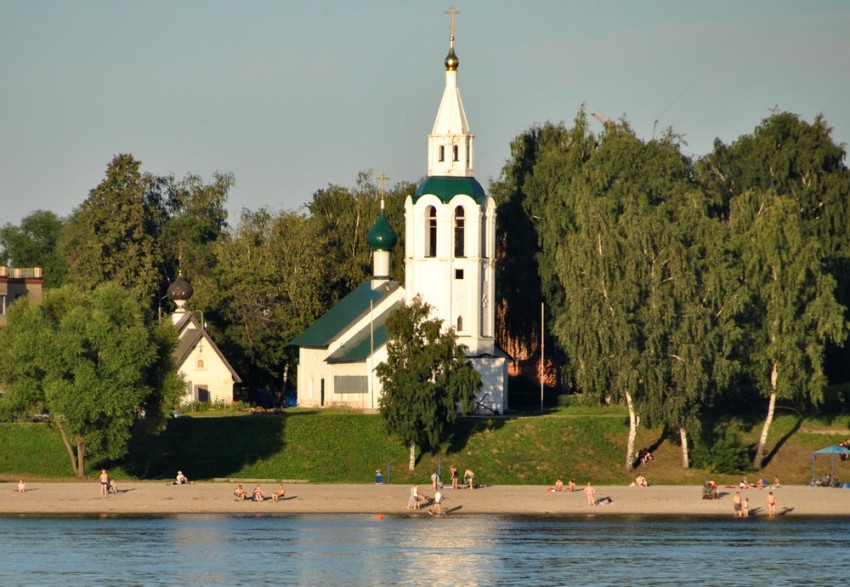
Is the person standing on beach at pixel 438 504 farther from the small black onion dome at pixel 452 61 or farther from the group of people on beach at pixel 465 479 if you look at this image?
the small black onion dome at pixel 452 61

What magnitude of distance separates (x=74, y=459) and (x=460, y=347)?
16.3 m

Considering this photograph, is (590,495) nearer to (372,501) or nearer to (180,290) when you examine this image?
(372,501)

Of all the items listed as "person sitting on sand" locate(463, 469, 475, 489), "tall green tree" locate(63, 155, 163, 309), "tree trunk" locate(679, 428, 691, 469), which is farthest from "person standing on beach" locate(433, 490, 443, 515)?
"tall green tree" locate(63, 155, 163, 309)

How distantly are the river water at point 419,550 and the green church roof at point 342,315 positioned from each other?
2233cm

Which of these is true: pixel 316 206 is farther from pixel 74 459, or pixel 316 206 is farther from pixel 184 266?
pixel 74 459

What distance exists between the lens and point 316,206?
114 meters

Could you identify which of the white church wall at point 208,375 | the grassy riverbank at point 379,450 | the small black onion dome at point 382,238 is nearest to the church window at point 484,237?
the grassy riverbank at point 379,450

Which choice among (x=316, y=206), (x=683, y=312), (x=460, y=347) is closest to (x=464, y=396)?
(x=460, y=347)

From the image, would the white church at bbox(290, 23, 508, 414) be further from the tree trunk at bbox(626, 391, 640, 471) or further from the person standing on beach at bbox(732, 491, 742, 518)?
the person standing on beach at bbox(732, 491, 742, 518)

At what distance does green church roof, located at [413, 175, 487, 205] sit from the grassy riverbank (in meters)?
10.7

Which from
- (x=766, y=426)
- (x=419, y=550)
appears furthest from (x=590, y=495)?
(x=419, y=550)

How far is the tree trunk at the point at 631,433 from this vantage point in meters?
75.4

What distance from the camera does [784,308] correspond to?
76.2 metres

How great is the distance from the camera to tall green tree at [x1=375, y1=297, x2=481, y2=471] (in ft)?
245
